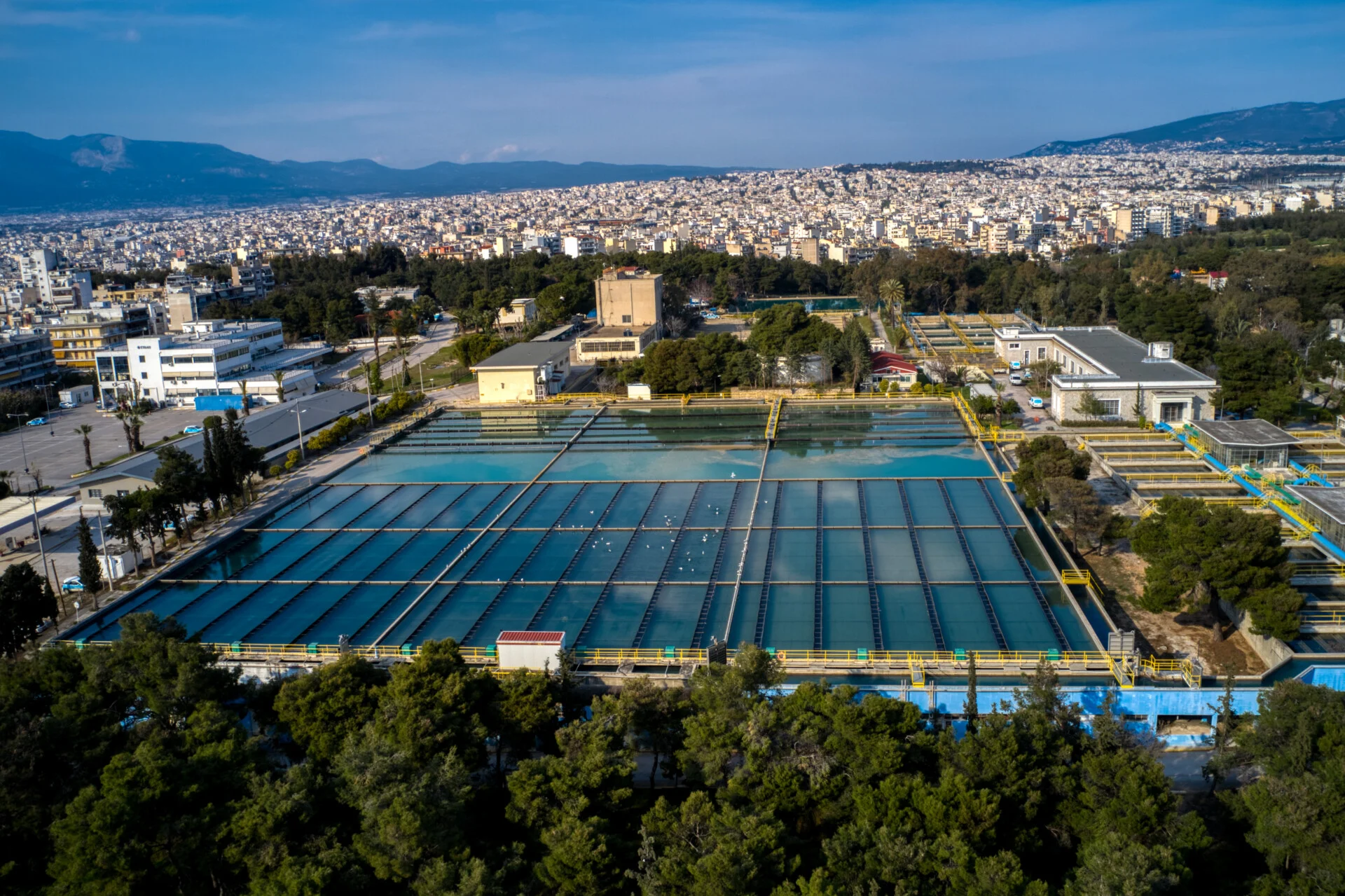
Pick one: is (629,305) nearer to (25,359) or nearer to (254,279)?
(25,359)

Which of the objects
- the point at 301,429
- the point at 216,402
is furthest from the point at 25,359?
the point at 301,429

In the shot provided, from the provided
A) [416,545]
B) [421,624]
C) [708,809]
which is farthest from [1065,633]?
[416,545]

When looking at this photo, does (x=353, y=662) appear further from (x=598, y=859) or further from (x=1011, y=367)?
(x=1011, y=367)

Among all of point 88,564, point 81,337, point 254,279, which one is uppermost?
point 254,279

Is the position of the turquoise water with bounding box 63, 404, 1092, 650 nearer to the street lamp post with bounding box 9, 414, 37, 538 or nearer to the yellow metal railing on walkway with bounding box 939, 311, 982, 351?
the street lamp post with bounding box 9, 414, 37, 538

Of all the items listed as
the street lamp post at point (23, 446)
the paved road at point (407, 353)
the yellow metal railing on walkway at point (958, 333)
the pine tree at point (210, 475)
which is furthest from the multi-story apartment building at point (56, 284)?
the yellow metal railing on walkway at point (958, 333)

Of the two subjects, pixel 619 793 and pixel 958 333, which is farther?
pixel 958 333
